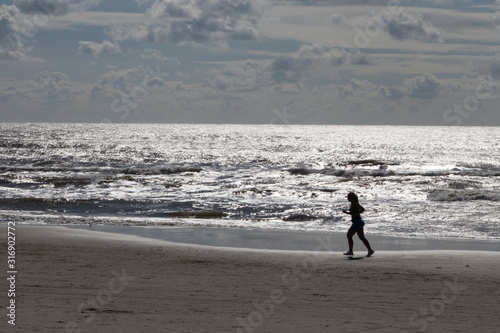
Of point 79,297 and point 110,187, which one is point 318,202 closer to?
point 110,187

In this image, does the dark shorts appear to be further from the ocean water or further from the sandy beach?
the ocean water

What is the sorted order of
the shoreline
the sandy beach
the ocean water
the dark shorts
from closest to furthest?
the sandy beach < the dark shorts < the shoreline < the ocean water

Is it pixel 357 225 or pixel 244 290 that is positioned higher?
pixel 357 225

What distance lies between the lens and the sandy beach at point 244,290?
Answer: 24.4 ft

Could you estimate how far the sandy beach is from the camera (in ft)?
24.4

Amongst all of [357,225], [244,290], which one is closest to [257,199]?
[357,225]

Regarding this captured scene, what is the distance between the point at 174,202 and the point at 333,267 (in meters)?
16.6

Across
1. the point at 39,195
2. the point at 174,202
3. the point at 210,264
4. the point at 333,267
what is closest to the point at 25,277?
the point at 210,264

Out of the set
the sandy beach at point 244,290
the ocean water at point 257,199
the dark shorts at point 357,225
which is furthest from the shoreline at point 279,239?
the sandy beach at point 244,290

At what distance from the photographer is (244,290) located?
9.18 meters

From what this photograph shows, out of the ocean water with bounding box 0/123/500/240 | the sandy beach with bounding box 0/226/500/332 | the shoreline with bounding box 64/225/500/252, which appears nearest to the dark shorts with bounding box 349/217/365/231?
the sandy beach with bounding box 0/226/500/332

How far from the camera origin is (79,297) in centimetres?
852

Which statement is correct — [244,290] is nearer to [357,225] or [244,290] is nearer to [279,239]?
[357,225]

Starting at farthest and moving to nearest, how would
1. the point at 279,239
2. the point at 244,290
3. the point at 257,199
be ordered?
the point at 257,199
the point at 279,239
the point at 244,290
